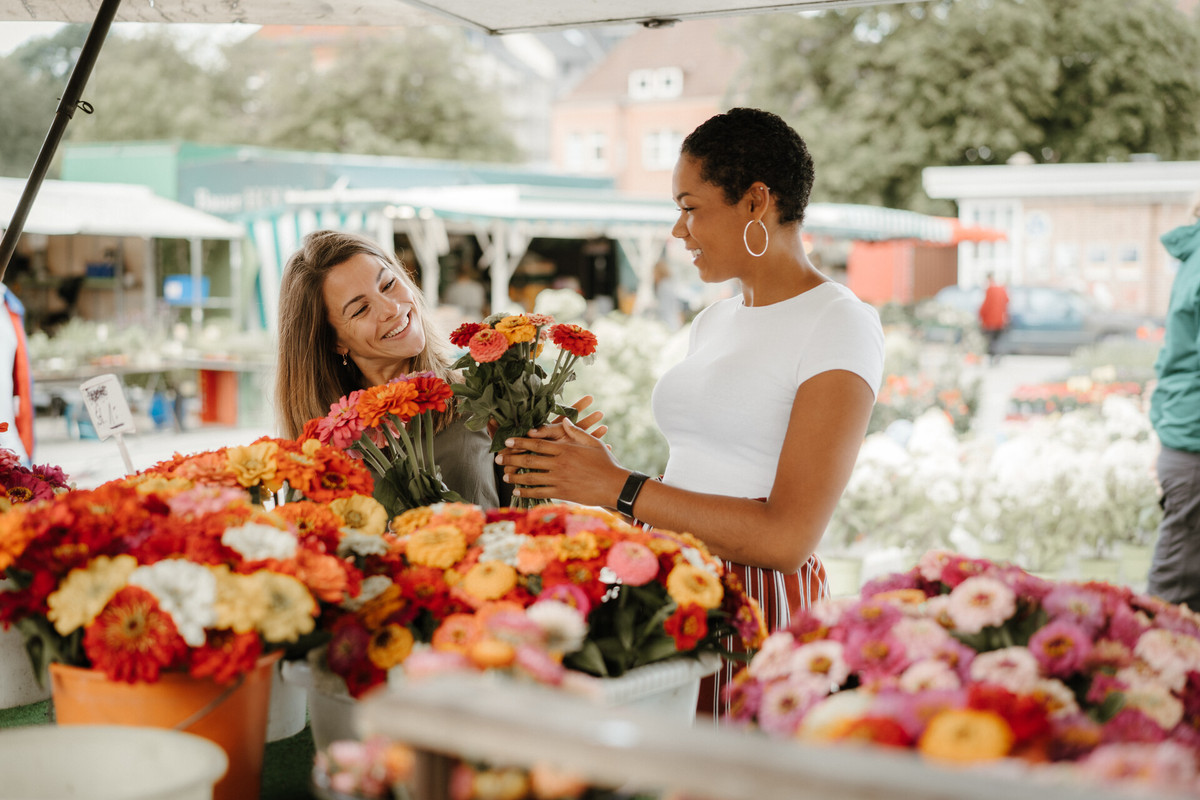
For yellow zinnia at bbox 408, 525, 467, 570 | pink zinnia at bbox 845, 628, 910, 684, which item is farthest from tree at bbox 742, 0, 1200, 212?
pink zinnia at bbox 845, 628, 910, 684

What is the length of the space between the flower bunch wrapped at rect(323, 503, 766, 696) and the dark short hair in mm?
676

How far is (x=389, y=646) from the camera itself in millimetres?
1025

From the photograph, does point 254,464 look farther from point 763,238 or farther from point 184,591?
point 763,238

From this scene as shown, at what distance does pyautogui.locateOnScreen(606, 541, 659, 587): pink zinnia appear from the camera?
1059mm

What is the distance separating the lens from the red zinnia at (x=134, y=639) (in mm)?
922

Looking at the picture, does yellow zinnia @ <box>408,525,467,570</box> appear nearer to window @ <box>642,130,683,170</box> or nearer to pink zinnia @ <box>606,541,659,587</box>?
pink zinnia @ <box>606,541,659,587</box>

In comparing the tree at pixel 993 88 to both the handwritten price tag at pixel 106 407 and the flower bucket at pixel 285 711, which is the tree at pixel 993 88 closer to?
the handwritten price tag at pixel 106 407

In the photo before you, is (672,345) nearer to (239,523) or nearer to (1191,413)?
(1191,413)

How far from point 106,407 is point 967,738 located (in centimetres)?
173

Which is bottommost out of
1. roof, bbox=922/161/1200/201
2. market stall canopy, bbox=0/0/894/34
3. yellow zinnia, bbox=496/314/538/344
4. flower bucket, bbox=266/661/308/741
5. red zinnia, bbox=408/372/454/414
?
flower bucket, bbox=266/661/308/741

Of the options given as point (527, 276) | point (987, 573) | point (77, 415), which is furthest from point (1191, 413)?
point (527, 276)

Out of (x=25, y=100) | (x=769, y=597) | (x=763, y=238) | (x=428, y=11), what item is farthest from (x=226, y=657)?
(x=25, y=100)

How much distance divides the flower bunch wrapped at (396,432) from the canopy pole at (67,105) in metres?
0.83

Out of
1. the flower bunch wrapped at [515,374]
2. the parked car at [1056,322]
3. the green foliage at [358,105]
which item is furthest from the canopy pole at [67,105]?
the green foliage at [358,105]
